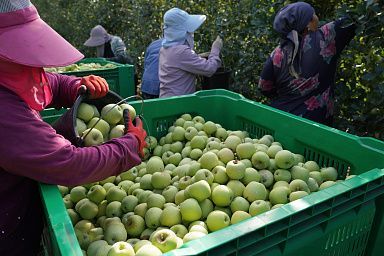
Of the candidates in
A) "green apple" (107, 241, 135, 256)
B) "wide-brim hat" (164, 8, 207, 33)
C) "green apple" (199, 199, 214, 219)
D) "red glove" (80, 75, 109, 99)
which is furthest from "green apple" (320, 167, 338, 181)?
"wide-brim hat" (164, 8, 207, 33)

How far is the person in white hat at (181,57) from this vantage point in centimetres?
421

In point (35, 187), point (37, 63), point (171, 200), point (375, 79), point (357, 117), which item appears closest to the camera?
point (37, 63)

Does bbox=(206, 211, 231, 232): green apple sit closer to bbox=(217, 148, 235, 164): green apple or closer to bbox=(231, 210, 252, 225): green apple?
bbox=(231, 210, 252, 225): green apple

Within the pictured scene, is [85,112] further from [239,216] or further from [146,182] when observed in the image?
[239,216]

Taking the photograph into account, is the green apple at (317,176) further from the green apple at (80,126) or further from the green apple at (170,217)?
the green apple at (80,126)

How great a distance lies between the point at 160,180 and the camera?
232 centimetres

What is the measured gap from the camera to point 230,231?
1239 mm

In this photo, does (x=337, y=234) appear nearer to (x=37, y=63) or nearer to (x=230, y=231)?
(x=230, y=231)

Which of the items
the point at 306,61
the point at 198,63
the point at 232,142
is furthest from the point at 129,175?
the point at 198,63

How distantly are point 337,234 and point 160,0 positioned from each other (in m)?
6.65

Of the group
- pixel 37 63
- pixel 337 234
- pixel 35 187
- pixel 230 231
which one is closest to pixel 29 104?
pixel 37 63

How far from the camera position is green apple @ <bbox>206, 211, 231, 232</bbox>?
6.23 ft

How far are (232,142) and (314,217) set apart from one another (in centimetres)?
119

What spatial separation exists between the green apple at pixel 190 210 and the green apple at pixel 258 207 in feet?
0.92
